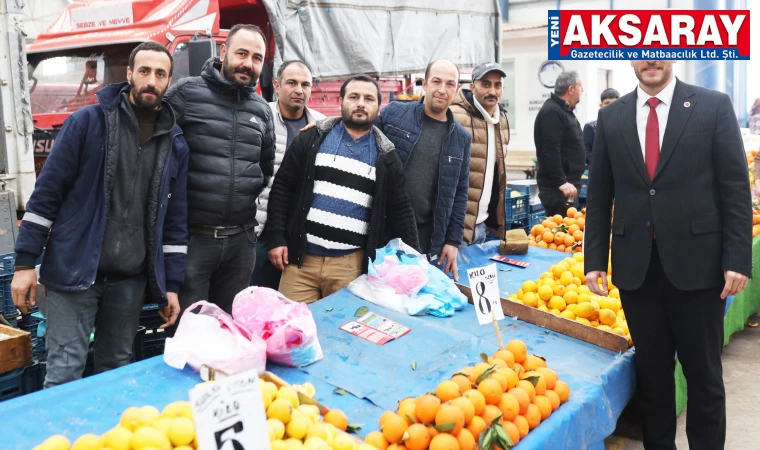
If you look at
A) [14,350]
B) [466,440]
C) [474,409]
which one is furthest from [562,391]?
[14,350]

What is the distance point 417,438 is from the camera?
2.10m

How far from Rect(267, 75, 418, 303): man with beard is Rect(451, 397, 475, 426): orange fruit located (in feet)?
4.99

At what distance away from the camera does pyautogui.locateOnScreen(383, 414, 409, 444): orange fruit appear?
2.14 metres

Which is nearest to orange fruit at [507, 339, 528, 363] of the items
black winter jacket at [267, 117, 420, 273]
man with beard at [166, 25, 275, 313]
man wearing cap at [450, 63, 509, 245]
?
black winter jacket at [267, 117, 420, 273]

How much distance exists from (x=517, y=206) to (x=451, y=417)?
4719 millimetres

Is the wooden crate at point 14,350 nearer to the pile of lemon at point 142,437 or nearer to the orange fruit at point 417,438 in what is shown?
the pile of lemon at point 142,437

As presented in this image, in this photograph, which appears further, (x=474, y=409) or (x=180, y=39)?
(x=180, y=39)

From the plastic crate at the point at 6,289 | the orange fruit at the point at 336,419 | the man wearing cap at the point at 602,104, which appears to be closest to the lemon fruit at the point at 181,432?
the orange fruit at the point at 336,419

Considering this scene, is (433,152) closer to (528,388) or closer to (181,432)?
(528,388)

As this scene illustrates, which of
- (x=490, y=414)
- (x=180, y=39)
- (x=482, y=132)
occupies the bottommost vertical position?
(x=490, y=414)

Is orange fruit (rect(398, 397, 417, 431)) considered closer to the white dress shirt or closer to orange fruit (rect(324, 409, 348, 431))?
orange fruit (rect(324, 409, 348, 431))

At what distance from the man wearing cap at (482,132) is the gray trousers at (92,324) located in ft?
8.12

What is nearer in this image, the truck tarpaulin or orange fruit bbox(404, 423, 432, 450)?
orange fruit bbox(404, 423, 432, 450)

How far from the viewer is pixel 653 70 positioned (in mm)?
2930
